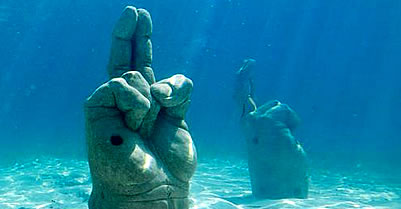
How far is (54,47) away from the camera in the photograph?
180ft

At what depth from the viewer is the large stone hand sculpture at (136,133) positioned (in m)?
4.22

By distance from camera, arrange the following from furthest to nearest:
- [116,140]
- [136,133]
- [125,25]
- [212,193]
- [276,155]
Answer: [212,193] < [276,155] < [125,25] < [136,133] < [116,140]

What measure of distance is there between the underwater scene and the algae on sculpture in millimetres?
36

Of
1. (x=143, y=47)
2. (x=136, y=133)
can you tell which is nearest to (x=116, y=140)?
(x=136, y=133)

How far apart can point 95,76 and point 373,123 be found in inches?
2055

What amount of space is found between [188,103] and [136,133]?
37.1 inches

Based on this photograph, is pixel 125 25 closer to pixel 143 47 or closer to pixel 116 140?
pixel 143 47

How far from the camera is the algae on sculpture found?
1006 cm

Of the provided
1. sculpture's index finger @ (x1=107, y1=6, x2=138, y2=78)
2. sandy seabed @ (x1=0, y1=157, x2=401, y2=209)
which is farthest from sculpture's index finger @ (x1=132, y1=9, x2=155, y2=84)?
sandy seabed @ (x1=0, y1=157, x2=401, y2=209)

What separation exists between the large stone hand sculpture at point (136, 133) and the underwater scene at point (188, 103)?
0.02 meters

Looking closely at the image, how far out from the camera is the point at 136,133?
14.9 ft

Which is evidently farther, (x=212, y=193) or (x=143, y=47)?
(x=212, y=193)

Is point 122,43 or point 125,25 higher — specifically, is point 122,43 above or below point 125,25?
below

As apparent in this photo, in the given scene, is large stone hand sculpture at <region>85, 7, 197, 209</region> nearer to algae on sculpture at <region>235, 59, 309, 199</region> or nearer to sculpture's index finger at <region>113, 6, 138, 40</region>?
sculpture's index finger at <region>113, 6, 138, 40</region>
